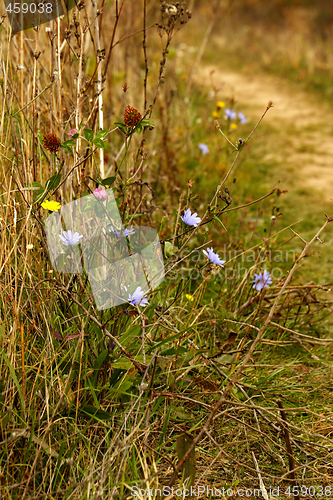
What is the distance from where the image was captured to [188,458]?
1218 millimetres

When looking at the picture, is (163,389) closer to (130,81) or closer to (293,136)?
(130,81)

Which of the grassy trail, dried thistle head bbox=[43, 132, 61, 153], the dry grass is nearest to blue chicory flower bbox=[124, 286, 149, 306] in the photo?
the dry grass

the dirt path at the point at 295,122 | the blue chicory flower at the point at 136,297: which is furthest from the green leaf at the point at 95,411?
the dirt path at the point at 295,122

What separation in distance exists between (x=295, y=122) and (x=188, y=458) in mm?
4392

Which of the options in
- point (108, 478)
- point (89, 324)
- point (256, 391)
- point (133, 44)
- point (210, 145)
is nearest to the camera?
point (108, 478)

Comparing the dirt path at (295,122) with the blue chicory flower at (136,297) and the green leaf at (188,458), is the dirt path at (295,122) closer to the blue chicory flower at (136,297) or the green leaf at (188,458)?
the blue chicory flower at (136,297)

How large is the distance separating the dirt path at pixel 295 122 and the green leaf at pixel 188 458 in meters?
2.47

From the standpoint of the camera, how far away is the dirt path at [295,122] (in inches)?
146

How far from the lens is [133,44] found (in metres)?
4.06

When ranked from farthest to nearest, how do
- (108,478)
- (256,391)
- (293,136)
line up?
(293,136), (256,391), (108,478)

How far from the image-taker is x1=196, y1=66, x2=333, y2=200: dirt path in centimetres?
370

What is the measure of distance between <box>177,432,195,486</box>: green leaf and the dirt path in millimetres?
2471

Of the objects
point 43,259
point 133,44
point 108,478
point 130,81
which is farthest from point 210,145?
point 108,478

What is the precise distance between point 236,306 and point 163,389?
60 centimetres
